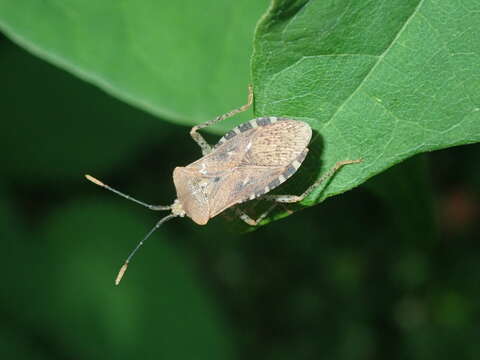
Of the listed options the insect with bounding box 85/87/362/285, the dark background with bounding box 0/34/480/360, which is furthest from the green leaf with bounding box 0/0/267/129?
the dark background with bounding box 0/34/480/360

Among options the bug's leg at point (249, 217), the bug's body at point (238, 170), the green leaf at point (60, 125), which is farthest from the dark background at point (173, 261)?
the bug's leg at point (249, 217)

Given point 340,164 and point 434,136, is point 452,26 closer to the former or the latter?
point 434,136

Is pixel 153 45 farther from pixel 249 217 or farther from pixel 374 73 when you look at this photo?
pixel 374 73

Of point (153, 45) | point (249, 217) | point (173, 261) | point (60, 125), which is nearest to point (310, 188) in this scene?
point (249, 217)

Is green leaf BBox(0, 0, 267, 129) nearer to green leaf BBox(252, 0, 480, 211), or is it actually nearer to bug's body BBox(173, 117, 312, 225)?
bug's body BBox(173, 117, 312, 225)

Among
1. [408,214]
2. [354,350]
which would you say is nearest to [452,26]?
[408,214]

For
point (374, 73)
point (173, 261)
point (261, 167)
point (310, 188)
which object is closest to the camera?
point (374, 73)

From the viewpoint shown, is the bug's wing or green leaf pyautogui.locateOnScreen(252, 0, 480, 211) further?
the bug's wing

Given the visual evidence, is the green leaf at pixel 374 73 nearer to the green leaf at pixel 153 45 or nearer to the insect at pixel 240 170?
the insect at pixel 240 170
